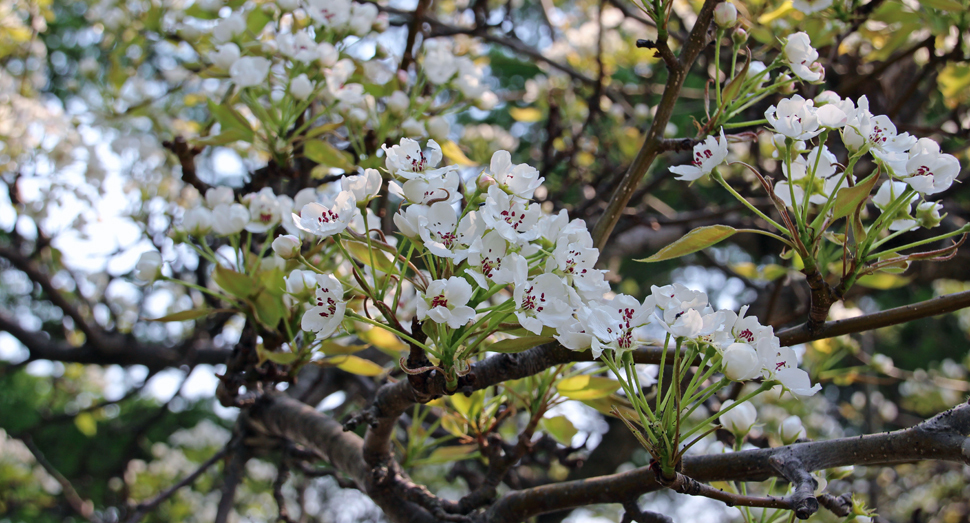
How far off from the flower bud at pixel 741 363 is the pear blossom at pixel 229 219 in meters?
1.04

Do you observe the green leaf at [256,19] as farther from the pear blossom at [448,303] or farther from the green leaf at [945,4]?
the green leaf at [945,4]

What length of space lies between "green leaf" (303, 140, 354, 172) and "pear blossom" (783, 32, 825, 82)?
3.40 ft

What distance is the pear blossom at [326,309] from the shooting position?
0.98 m

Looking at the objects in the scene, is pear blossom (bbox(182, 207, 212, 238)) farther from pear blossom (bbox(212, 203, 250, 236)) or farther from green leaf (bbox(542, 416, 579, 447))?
green leaf (bbox(542, 416, 579, 447))

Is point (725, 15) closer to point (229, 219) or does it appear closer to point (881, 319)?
point (881, 319)

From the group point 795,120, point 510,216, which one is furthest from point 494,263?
point 795,120

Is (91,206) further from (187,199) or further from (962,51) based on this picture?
(962,51)

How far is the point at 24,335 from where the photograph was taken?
3.06 meters

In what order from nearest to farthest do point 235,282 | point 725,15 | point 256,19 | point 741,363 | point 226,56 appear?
point 741,363 < point 725,15 < point 235,282 < point 226,56 < point 256,19

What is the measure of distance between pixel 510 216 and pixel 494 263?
0.07m

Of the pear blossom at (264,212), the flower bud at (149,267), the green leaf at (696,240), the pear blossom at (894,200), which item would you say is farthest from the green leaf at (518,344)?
the flower bud at (149,267)

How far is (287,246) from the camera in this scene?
1.07 m

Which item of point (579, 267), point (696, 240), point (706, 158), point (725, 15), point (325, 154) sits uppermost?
point (725, 15)

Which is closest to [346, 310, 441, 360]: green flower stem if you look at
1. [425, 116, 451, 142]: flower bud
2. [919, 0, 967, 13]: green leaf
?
[425, 116, 451, 142]: flower bud
